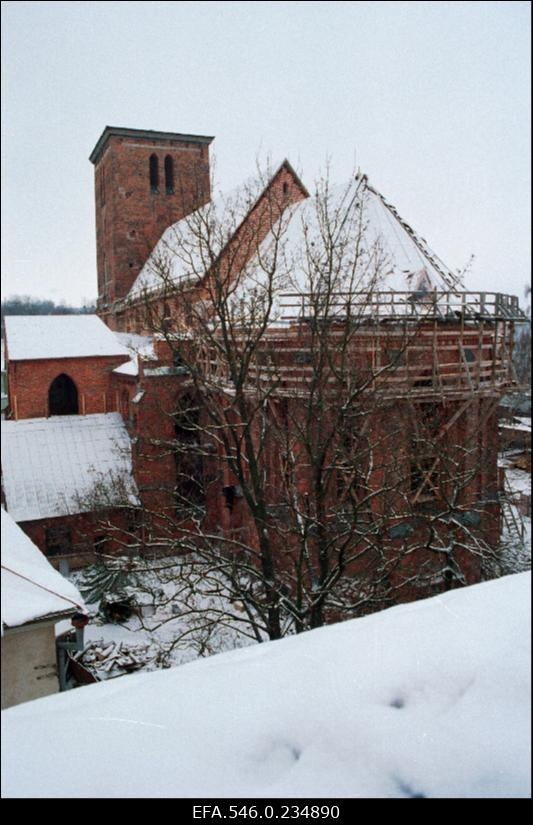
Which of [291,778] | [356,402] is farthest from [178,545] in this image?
[291,778]

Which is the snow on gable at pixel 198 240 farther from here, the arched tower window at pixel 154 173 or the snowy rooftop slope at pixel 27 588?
the snowy rooftop slope at pixel 27 588

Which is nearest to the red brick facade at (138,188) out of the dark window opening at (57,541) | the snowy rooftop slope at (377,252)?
the snowy rooftop slope at (377,252)

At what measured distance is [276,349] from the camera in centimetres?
1250

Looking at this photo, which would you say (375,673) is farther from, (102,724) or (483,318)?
(483,318)

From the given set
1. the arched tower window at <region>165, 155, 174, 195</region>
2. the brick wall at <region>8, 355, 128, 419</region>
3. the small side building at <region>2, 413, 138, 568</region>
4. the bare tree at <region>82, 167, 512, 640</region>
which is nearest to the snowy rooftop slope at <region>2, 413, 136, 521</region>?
the small side building at <region>2, 413, 138, 568</region>

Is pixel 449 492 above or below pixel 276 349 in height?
below

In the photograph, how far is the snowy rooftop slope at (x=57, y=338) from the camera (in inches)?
878

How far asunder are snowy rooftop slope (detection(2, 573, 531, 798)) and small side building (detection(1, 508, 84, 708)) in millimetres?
882

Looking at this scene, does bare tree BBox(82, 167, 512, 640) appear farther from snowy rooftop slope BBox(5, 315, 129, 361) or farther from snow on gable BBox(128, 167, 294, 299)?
snowy rooftop slope BBox(5, 315, 129, 361)

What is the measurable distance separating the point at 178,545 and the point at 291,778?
8089 millimetres

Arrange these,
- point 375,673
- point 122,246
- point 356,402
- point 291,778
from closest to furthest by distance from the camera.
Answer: point 291,778, point 375,673, point 356,402, point 122,246

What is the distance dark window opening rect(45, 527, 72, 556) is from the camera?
17641 millimetres

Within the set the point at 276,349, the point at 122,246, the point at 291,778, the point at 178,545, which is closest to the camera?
the point at 291,778
